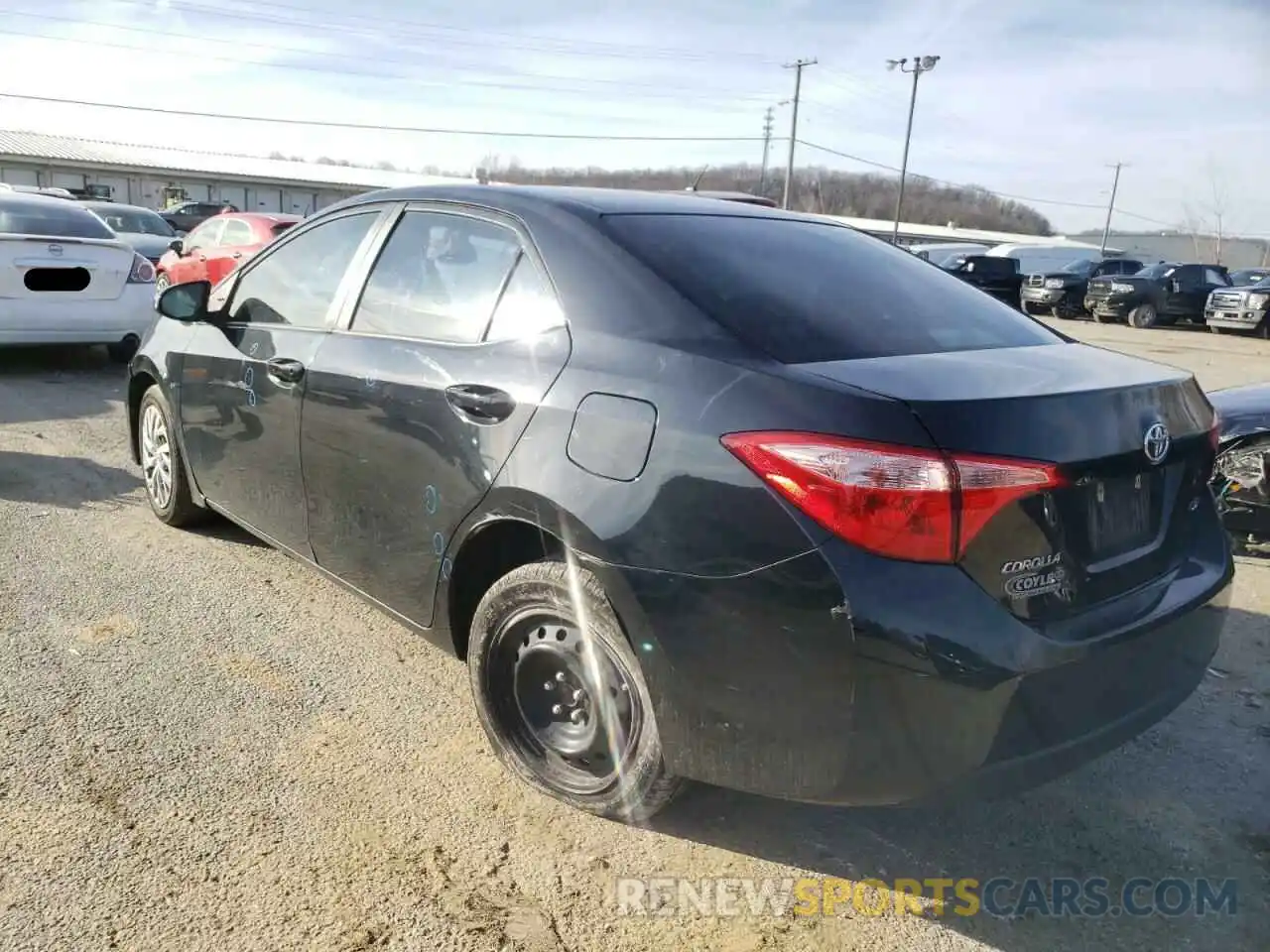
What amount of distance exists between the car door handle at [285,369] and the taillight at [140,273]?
19.1ft

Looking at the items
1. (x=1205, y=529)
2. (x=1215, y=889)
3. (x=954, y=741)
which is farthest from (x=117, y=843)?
(x=1205, y=529)

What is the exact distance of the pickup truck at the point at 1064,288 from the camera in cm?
2678

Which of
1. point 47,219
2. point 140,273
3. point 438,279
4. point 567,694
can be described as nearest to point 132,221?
point 47,219

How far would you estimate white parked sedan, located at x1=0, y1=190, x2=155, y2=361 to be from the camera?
7.80 meters

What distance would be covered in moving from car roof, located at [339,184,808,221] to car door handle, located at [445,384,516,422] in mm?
589

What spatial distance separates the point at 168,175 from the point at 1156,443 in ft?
179

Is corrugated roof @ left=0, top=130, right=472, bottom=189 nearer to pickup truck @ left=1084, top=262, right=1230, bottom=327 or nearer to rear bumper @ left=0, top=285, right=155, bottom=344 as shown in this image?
→ pickup truck @ left=1084, top=262, right=1230, bottom=327

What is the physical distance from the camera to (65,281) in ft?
26.4

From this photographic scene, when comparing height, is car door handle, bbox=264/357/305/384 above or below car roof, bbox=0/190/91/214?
below

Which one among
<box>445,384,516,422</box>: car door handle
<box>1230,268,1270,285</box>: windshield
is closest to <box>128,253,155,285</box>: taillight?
<box>445,384,516,422</box>: car door handle

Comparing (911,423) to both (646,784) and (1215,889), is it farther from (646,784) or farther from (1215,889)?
(1215,889)

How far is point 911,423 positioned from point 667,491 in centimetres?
55

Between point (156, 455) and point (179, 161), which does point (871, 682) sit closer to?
point (156, 455)

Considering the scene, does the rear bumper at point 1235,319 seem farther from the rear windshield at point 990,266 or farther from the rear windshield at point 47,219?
the rear windshield at point 47,219
